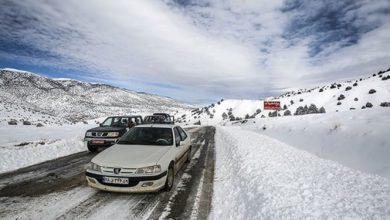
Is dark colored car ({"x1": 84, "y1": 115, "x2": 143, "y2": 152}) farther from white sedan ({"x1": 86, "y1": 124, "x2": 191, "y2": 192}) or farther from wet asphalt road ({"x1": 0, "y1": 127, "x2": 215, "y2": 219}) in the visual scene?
white sedan ({"x1": 86, "y1": 124, "x2": 191, "y2": 192})

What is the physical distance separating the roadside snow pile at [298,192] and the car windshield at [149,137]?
6.32 ft

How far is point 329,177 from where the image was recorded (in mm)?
6664

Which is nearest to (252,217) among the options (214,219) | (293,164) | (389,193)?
(214,219)

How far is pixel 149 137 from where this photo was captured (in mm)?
7672

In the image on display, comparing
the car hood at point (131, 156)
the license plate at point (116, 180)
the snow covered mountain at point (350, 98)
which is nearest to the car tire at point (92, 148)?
the car hood at point (131, 156)

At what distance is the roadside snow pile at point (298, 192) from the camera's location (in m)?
4.47

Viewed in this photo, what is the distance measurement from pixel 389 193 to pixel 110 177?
18.9 ft

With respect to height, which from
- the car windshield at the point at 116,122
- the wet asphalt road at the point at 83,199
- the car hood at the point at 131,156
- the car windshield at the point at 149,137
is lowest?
the wet asphalt road at the point at 83,199

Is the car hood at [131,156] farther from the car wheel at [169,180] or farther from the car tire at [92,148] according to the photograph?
the car tire at [92,148]

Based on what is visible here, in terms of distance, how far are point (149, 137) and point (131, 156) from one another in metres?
1.50

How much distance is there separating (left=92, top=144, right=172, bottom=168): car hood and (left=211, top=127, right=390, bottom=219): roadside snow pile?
172 cm

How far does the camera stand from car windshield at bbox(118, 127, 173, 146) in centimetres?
742

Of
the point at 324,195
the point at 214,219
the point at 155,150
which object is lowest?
the point at 214,219

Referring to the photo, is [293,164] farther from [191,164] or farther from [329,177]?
[191,164]
